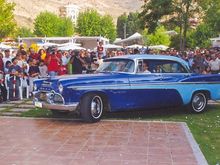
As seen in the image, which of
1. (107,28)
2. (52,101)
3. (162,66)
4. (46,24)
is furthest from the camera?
(46,24)

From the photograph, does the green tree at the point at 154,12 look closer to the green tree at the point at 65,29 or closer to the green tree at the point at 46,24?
the green tree at the point at 46,24

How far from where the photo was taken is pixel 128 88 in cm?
1157

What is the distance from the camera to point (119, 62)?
12.2 meters

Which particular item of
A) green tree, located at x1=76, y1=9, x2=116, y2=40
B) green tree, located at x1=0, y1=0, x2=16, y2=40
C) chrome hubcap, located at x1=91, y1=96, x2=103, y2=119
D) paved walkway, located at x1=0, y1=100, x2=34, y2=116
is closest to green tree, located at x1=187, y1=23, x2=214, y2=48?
green tree, located at x1=0, y1=0, x2=16, y2=40

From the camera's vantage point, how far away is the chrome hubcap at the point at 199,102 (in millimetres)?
12945

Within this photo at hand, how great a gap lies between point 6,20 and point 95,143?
46.5 metres

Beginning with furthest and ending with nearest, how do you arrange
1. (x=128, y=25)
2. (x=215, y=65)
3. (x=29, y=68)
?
(x=128, y=25) < (x=215, y=65) < (x=29, y=68)

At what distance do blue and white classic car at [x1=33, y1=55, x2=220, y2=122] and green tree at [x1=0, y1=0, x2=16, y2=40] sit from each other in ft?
139

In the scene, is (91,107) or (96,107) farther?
(96,107)

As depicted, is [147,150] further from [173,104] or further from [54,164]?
[173,104]

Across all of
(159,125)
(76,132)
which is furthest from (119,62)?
(76,132)

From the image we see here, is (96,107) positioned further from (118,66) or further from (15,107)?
(15,107)

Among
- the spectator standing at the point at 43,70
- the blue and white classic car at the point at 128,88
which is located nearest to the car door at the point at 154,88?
the blue and white classic car at the point at 128,88

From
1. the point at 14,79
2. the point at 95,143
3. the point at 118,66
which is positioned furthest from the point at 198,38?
the point at 95,143
